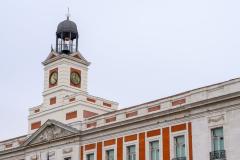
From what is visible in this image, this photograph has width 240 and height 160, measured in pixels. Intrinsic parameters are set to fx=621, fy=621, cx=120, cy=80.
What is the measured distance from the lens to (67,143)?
5712 cm

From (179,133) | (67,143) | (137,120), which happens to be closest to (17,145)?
(67,143)

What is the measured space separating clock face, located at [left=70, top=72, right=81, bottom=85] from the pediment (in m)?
5.11

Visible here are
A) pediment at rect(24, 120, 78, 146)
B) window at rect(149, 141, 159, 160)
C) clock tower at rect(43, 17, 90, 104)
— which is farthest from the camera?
clock tower at rect(43, 17, 90, 104)

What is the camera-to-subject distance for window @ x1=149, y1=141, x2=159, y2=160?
49.5 m

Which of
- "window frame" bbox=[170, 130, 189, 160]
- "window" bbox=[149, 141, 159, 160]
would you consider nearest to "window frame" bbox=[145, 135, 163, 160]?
"window" bbox=[149, 141, 159, 160]

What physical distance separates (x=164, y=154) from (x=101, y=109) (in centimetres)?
1261

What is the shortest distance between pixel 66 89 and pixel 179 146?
16565 millimetres

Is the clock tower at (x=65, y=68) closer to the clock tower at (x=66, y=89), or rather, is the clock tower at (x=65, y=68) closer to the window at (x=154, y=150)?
the clock tower at (x=66, y=89)

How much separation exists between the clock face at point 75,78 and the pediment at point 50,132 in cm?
511

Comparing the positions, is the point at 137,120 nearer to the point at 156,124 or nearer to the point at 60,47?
the point at 156,124

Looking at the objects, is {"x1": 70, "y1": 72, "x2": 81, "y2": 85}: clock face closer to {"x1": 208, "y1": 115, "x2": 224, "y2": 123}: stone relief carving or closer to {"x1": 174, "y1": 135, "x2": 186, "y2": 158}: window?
{"x1": 174, "y1": 135, "x2": 186, "y2": 158}: window

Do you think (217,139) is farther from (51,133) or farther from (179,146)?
(51,133)

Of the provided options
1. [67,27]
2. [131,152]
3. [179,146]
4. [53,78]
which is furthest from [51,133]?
[179,146]

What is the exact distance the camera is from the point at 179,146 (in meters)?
47.8
